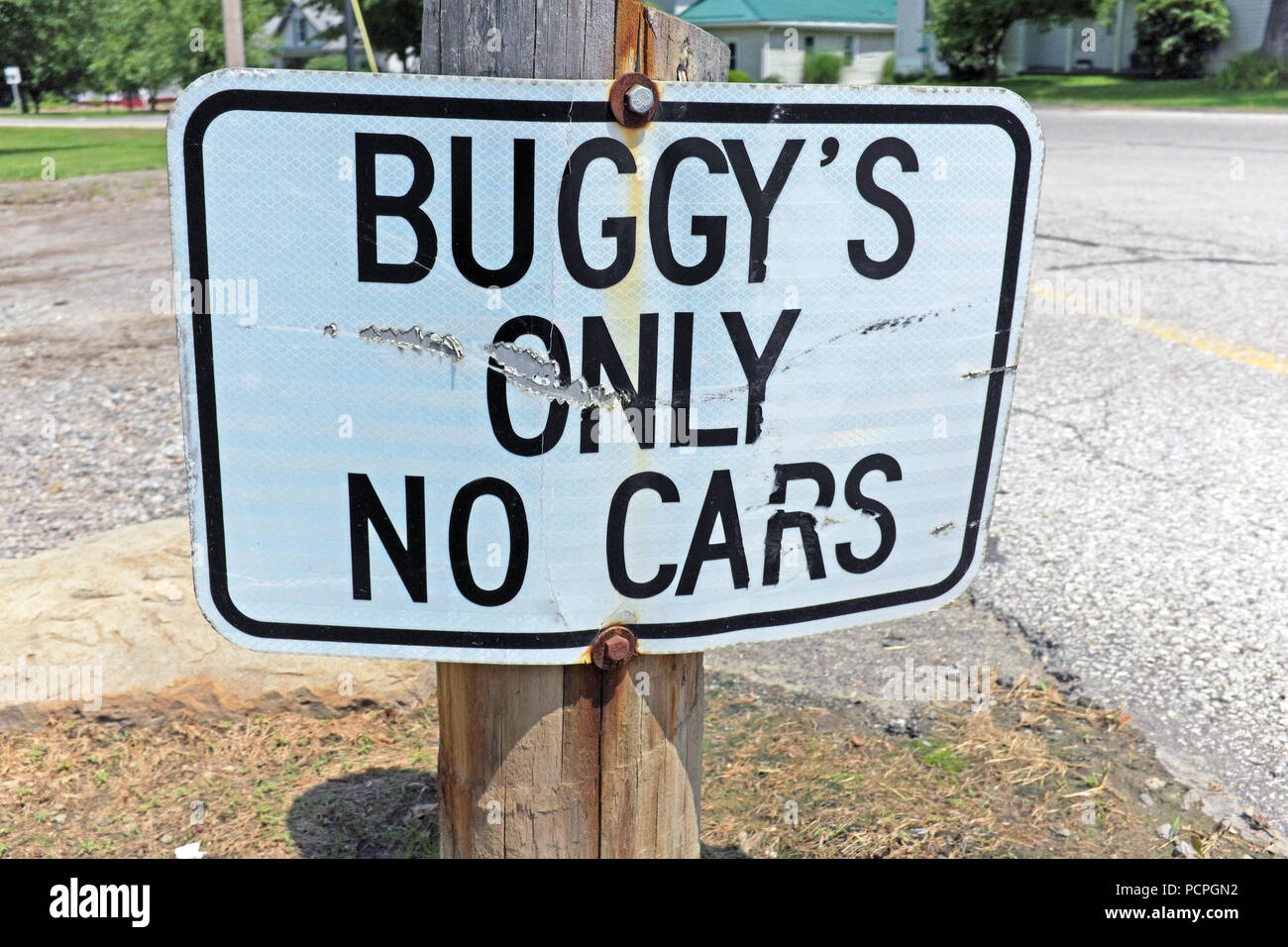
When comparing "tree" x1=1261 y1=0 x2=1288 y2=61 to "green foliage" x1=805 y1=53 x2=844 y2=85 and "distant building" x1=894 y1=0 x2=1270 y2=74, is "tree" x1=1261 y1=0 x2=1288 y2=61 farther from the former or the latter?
"green foliage" x1=805 y1=53 x2=844 y2=85

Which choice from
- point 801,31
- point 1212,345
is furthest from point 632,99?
point 801,31

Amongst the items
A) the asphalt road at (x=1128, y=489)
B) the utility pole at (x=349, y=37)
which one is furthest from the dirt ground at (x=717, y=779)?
the utility pole at (x=349, y=37)

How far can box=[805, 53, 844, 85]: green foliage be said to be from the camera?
42.9 meters

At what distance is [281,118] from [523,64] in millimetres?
273

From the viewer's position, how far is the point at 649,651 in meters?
1.44

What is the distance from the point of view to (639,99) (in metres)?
1.25

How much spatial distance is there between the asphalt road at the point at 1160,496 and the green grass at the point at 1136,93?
48.3 ft

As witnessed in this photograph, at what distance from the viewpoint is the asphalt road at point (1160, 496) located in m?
3.11

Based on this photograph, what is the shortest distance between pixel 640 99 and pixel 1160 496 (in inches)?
150

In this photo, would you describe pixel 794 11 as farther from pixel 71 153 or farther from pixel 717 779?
pixel 717 779

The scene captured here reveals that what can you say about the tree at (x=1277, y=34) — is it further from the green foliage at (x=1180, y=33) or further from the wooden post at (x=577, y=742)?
the wooden post at (x=577, y=742)

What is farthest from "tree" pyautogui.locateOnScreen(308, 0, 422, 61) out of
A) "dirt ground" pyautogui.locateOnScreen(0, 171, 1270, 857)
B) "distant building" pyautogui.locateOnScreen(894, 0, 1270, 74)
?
"dirt ground" pyautogui.locateOnScreen(0, 171, 1270, 857)

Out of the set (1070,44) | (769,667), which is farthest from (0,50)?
(1070,44)
